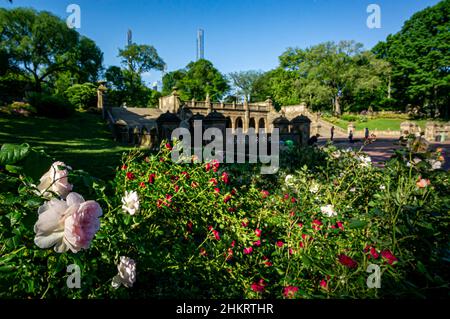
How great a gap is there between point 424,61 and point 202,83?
1661 inches

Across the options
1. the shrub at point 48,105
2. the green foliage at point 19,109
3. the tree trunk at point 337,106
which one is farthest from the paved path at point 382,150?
the tree trunk at point 337,106

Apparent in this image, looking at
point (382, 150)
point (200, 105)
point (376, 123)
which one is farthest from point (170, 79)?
point (382, 150)

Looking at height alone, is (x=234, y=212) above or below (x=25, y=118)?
below


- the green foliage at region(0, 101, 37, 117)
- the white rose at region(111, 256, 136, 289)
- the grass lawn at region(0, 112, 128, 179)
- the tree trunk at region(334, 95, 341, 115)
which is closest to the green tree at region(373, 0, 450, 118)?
the tree trunk at region(334, 95, 341, 115)

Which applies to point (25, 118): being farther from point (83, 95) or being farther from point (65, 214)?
point (65, 214)

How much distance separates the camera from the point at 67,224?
1.07 metres

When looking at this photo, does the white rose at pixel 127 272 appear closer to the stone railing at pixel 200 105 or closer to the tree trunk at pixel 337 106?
the stone railing at pixel 200 105

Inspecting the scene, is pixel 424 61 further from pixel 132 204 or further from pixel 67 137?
pixel 132 204

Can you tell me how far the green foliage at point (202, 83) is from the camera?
189 feet

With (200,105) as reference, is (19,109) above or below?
below

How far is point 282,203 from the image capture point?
3953 millimetres

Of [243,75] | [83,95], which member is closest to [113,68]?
[83,95]
